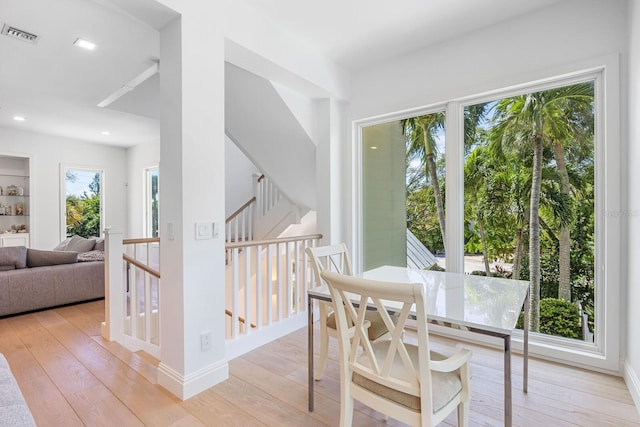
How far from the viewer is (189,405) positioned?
1895 mm

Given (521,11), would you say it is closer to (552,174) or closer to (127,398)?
(552,174)

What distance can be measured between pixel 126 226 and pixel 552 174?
24.5ft

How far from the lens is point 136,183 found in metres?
6.76

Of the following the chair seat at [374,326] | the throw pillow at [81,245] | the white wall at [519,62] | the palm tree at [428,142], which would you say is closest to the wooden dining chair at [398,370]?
the chair seat at [374,326]

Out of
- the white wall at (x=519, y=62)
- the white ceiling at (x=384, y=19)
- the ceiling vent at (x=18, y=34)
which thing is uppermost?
the white ceiling at (x=384, y=19)

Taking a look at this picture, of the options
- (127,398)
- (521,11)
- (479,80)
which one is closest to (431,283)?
(479,80)

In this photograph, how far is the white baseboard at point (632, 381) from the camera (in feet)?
6.03

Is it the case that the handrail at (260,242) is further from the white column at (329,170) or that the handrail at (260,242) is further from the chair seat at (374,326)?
the chair seat at (374,326)

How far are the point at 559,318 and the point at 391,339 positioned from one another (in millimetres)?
2014

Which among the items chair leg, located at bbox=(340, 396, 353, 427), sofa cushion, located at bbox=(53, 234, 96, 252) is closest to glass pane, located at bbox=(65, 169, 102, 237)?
sofa cushion, located at bbox=(53, 234, 96, 252)

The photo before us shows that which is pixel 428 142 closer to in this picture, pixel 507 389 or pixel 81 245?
pixel 507 389

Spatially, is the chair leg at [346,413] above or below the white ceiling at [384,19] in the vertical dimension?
below

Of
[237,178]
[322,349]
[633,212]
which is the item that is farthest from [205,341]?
[237,178]

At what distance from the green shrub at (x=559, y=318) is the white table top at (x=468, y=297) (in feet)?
2.43
